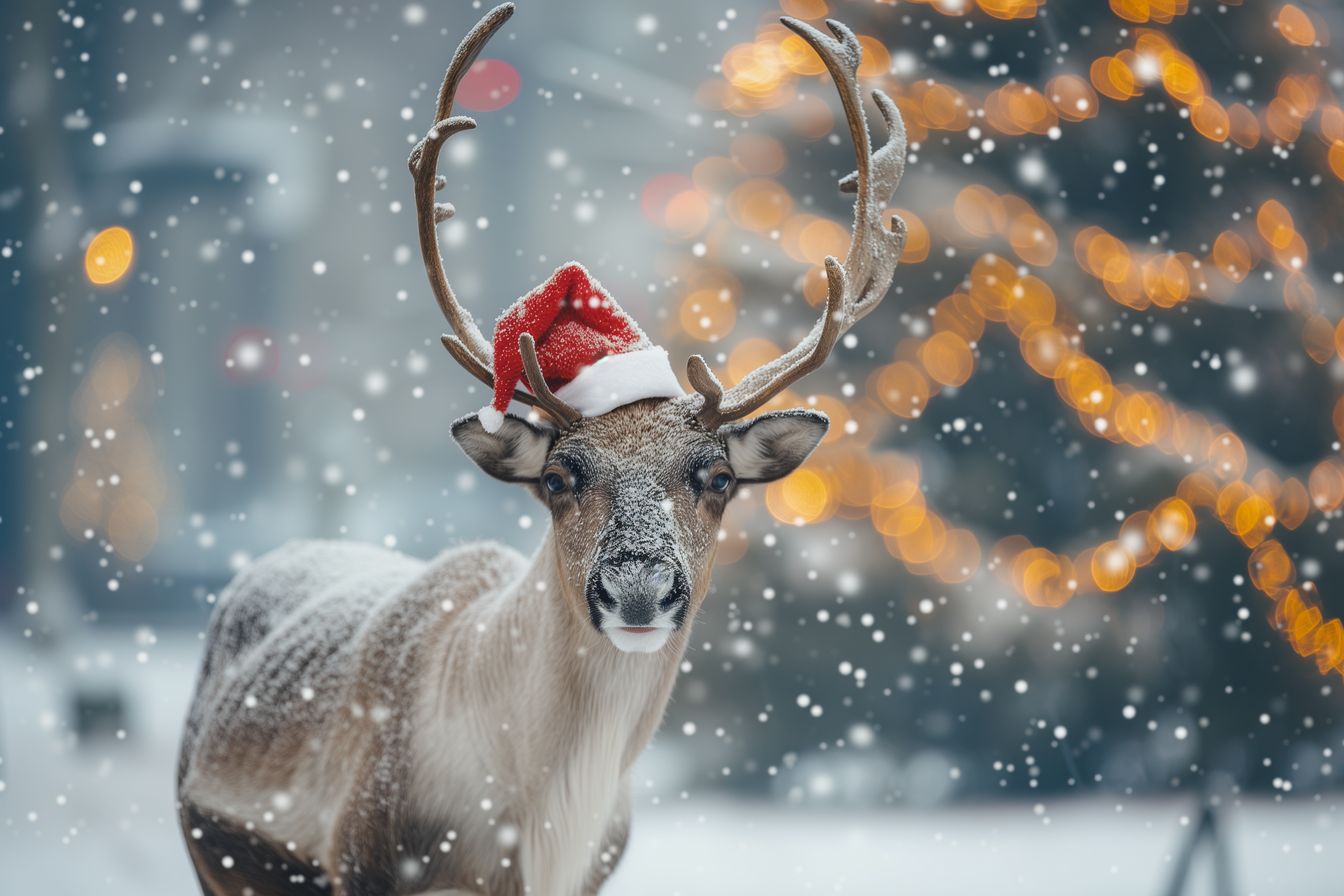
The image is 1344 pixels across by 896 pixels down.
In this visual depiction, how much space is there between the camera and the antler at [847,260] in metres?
1.41

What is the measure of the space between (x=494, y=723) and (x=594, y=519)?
0.31m

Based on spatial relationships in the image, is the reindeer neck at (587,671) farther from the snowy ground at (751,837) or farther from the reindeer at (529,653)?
the snowy ground at (751,837)

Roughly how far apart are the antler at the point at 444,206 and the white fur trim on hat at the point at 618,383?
0.22ft

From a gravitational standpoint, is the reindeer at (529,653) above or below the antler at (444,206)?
below

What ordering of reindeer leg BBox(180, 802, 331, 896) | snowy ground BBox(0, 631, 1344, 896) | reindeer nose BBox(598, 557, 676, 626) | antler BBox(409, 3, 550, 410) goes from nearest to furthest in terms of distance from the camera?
reindeer nose BBox(598, 557, 676, 626), antler BBox(409, 3, 550, 410), reindeer leg BBox(180, 802, 331, 896), snowy ground BBox(0, 631, 1344, 896)

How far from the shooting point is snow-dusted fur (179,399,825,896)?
133cm

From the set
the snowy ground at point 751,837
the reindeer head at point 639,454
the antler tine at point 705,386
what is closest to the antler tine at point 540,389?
the reindeer head at point 639,454

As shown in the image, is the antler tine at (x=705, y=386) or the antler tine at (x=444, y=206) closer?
the antler tine at (x=705, y=386)

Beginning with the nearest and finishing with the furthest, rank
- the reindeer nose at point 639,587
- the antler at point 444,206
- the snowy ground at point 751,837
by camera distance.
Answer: the reindeer nose at point 639,587, the antler at point 444,206, the snowy ground at point 751,837

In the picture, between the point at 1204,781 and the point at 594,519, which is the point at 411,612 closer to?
the point at 594,519

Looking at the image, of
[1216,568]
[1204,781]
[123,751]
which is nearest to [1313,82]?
[1216,568]

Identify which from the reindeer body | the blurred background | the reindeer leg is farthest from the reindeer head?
the blurred background

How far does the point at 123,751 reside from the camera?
3436 millimetres

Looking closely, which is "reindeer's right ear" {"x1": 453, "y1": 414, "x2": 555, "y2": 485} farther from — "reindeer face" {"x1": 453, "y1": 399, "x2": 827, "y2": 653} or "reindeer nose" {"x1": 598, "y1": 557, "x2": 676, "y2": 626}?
"reindeer nose" {"x1": 598, "y1": 557, "x2": 676, "y2": 626}
